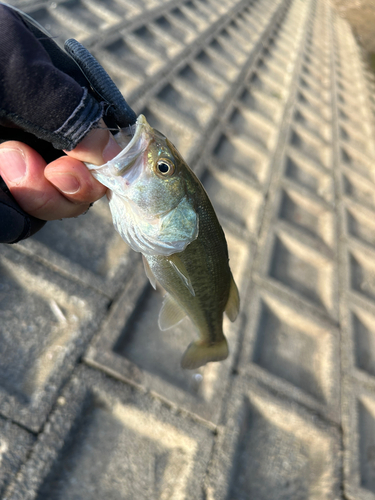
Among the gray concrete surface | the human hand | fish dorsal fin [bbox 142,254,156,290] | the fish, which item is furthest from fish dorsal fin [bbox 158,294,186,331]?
the human hand

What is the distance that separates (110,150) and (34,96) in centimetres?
30

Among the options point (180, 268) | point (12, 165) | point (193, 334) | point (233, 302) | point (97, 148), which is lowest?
point (193, 334)

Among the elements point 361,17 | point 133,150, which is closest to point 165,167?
point 133,150

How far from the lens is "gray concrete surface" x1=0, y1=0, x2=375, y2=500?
1.73m

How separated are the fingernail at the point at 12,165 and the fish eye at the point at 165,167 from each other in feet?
1.75

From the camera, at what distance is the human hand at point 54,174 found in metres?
1.21

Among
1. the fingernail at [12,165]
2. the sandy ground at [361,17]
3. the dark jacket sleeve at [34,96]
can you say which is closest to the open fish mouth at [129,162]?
the dark jacket sleeve at [34,96]

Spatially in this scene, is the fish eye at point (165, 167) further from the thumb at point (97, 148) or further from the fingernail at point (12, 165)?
the fingernail at point (12, 165)

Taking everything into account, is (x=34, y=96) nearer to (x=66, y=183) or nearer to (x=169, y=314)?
(x=66, y=183)

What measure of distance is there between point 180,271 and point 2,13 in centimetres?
108

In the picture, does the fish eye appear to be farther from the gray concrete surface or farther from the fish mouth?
the gray concrete surface

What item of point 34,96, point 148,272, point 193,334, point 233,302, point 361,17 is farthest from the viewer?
point 361,17

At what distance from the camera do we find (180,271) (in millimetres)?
1408

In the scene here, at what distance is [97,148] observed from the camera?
A: 120 cm
